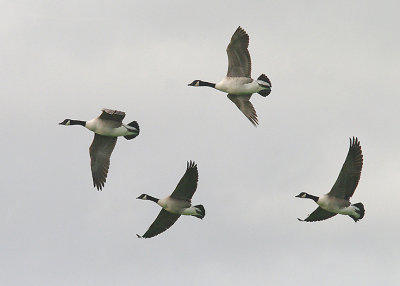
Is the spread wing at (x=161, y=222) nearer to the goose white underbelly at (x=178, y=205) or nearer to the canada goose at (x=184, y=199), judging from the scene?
the canada goose at (x=184, y=199)

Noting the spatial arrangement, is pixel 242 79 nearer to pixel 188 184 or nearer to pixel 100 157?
pixel 188 184

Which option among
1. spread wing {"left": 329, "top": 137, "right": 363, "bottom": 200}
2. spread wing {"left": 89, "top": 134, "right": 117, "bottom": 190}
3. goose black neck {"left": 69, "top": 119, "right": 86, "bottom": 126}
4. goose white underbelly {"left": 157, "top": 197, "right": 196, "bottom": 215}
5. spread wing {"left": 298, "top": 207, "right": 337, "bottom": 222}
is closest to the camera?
spread wing {"left": 329, "top": 137, "right": 363, "bottom": 200}

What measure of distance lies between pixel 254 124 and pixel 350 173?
359 centimetres

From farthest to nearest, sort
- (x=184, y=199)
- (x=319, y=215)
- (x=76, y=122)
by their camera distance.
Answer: (x=319, y=215) → (x=76, y=122) → (x=184, y=199)

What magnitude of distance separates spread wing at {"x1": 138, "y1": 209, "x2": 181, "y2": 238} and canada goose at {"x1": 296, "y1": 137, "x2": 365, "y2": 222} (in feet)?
16.7

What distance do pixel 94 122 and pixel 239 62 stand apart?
17.2ft

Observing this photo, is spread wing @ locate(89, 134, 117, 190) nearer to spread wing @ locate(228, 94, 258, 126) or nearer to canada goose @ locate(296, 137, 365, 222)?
spread wing @ locate(228, 94, 258, 126)

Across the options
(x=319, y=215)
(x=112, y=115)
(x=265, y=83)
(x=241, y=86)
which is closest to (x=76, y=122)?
(x=112, y=115)

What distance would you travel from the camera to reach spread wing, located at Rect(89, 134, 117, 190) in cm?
4112

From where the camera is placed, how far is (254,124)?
1583 inches

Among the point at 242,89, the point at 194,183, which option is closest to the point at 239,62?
the point at 242,89

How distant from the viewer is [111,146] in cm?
4125

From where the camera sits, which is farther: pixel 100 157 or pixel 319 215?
pixel 319 215

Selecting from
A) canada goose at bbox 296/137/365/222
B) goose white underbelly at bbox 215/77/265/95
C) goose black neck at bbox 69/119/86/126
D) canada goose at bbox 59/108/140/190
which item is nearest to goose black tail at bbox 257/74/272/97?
goose white underbelly at bbox 215/77/265/95
